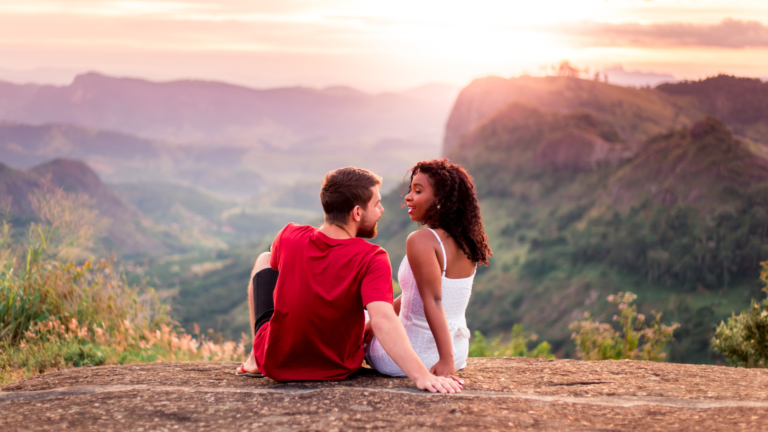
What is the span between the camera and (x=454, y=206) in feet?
11.7

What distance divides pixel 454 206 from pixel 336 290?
3.16 ft

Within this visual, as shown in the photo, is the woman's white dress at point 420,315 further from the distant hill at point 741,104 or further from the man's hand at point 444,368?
the distant hill at point 741,104

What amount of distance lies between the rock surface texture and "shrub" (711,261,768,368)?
2.70 metres

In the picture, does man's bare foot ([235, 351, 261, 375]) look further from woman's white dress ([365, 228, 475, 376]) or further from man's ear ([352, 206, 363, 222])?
man's ear ([352, 206, 363, 222])

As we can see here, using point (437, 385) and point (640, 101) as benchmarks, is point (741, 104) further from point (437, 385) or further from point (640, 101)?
point (437, 385)

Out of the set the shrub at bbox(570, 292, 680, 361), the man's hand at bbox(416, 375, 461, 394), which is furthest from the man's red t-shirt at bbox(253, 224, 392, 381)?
the shrub at bbox(570, 292, 680, 361)

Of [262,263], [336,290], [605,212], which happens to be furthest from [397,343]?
[605,212]

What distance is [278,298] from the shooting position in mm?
3402

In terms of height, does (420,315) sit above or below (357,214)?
below

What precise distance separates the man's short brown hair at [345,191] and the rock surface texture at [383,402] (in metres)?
1.12

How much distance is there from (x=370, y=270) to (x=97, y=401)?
1892mm

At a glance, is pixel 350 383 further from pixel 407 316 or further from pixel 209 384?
pixel 209 384

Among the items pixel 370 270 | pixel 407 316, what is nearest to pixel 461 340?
pixel 407 316

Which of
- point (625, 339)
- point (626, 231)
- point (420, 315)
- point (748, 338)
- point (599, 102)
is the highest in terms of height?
point (599, 102)
